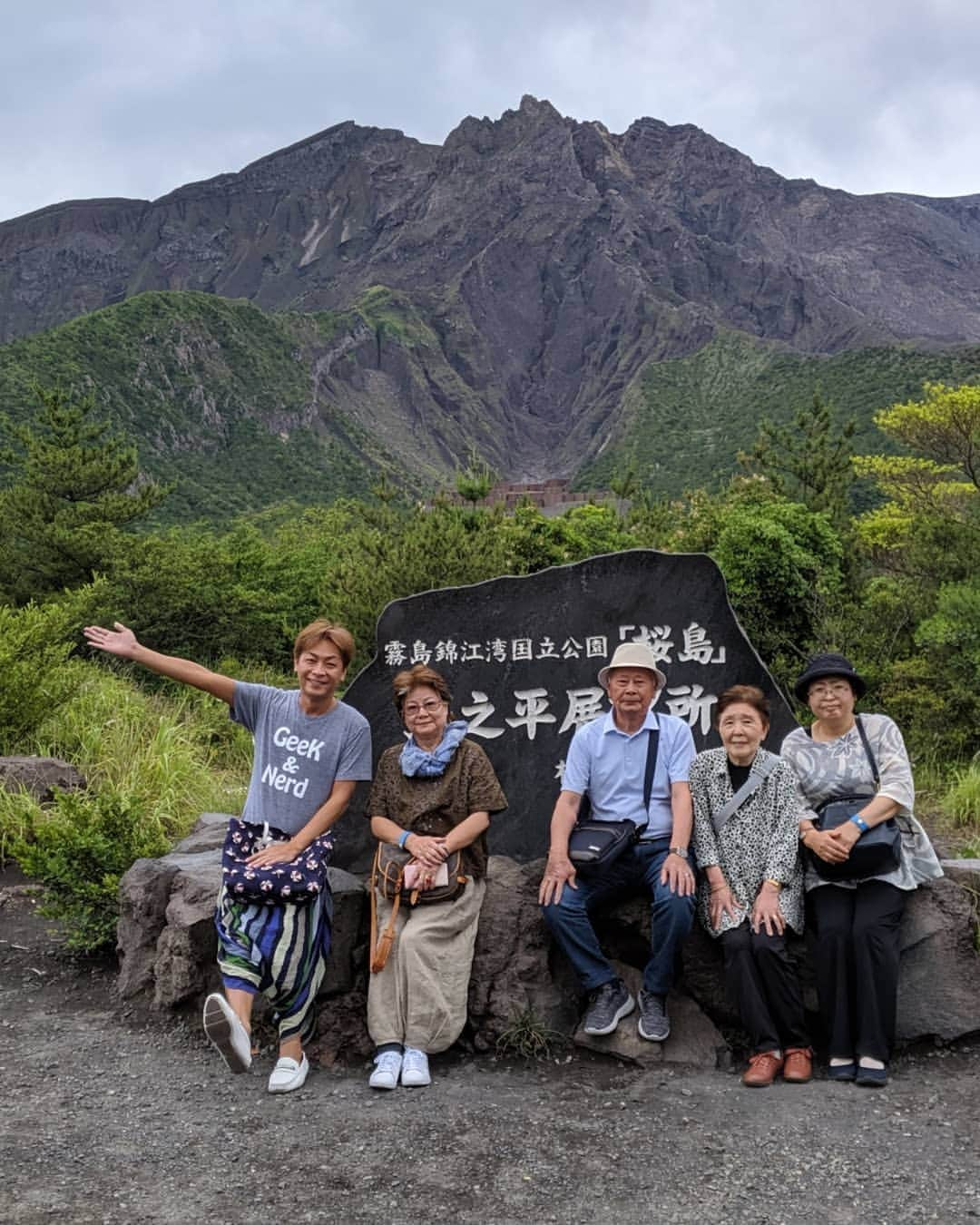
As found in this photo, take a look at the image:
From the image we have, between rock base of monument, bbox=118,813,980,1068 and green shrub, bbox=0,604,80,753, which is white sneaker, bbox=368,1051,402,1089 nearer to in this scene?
rock base of monument, bbox=118,813,980,1068

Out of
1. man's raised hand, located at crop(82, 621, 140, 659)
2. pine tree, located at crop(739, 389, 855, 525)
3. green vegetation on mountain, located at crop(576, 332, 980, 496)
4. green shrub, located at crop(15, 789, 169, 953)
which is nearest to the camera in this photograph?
man's raised hand, located at crop(82, 621, 140, 659)

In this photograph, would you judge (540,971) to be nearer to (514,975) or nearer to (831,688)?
(514,975)

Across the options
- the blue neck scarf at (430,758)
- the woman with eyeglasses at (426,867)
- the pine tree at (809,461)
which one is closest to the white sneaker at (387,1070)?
the woman with eyeglasses at (426,867)

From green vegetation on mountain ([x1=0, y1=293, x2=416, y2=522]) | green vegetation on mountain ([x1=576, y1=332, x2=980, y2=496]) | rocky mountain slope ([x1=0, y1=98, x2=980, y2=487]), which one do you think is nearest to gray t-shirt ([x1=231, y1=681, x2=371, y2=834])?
green vegetation on mountain ([x1=576, y1=332, x2=980, y2=496])

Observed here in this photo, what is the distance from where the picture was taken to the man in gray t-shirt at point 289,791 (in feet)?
10.3

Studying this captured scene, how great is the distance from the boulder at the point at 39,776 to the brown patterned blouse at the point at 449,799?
9.20 feet

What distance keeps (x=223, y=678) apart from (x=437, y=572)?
5803mm

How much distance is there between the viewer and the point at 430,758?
11.2ft

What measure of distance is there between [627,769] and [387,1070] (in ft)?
4.00

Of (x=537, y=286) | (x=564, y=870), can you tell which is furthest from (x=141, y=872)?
(x=537, y=286)

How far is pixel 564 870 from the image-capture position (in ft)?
11.0

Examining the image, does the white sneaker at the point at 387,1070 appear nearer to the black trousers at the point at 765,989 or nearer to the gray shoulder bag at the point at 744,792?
the black trousers at the point at 765,989

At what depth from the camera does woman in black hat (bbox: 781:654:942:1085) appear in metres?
3.12

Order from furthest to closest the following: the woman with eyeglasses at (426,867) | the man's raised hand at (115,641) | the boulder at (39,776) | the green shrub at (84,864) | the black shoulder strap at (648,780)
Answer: the boulder at (39,776), the green shrub at (84,864), the black shoulder strap at (648,780), the man's raised hand at (115,641), the woman with eyeglasses at (426,867)
